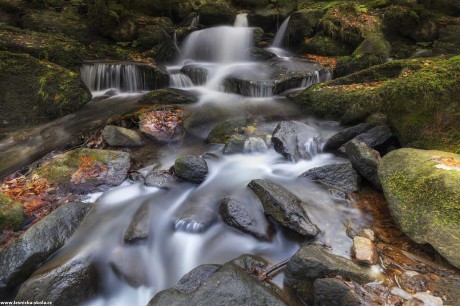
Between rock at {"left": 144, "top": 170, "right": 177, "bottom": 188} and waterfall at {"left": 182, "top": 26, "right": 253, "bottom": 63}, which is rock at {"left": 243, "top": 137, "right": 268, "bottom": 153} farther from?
waterfall at {"left": 182, "top": 26, "right": 253, "bottom": 63}

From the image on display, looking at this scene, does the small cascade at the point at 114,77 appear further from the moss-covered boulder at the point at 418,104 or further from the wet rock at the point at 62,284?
the wet rock at the point at 62,284

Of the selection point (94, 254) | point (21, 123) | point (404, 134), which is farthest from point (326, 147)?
point (21, 123)

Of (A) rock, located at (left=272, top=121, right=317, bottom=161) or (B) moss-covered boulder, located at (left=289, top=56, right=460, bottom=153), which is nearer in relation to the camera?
(B) moss-covered boulder, located at (left=289, top=56, right=460, bottom=153)

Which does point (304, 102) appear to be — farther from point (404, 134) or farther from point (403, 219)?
point (403, 219)

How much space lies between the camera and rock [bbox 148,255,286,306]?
2.64m

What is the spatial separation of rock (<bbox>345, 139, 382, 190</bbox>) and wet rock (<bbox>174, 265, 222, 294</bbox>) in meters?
2.99

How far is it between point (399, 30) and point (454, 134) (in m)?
9.80

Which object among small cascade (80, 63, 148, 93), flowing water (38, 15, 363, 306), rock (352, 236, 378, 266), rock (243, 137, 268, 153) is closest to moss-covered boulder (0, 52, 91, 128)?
small cascade (80, 63, 148, 93)

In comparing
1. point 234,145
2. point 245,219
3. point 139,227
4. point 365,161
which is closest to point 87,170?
point 139,227

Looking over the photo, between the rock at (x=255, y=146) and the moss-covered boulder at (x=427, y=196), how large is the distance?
8.24 ft

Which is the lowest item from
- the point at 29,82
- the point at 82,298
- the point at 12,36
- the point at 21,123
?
the point at 82,298

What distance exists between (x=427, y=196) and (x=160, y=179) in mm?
4037

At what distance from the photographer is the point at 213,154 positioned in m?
6.20

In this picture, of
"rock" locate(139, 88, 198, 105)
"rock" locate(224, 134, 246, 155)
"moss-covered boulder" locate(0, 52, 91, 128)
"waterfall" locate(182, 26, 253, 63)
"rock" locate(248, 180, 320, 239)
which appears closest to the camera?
"rock" locate(248, 180, 320, 239)
